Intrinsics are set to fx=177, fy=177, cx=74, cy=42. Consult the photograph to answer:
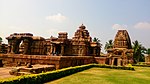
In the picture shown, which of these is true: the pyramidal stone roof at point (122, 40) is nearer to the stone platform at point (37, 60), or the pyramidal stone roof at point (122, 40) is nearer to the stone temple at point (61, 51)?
the stone temple at point (61, 51)

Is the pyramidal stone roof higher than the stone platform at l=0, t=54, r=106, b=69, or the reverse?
the pyramidal stone roof

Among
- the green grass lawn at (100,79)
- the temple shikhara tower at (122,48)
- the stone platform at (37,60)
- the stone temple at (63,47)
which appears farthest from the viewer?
the temple shikhara tower at (122,48)

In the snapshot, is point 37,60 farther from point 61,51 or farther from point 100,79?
point 61,51

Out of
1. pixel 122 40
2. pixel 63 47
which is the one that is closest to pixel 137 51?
pixel 122 40

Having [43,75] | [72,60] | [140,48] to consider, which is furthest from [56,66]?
[140,48]

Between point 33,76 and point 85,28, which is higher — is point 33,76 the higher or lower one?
the lower one

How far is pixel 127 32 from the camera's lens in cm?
5497

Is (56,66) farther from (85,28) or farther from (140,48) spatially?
(140,48)

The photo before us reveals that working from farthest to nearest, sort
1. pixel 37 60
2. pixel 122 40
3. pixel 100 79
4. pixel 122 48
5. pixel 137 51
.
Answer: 1. pixel 137 51
2. pixel 122 40
3. pixel 122 48
4. pixel 37 60
5. pixel 100 79

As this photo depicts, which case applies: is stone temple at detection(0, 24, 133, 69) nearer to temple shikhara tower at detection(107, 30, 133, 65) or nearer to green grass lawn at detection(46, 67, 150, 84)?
temple shikhara tower at detection(107, 30, 133, 65)

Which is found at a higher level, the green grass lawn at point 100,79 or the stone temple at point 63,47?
the stone temple at point 63,47

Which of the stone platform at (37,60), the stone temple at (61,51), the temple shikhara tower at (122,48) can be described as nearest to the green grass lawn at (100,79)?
the stone platform at (37,60)

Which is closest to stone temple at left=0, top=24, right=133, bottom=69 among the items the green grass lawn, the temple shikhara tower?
the temple shikhara tower

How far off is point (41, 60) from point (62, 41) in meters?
18.4
